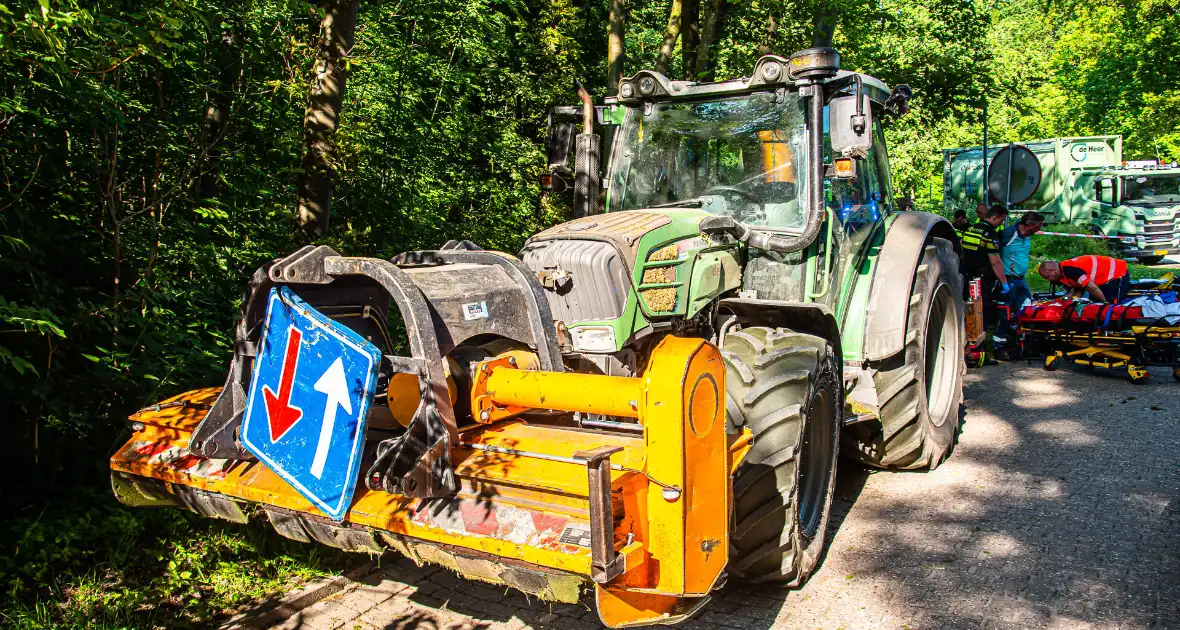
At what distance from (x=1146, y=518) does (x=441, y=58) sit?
803 cm

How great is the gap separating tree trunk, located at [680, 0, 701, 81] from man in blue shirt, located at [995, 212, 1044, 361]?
5.36m

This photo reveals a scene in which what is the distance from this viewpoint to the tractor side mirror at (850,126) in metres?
4.87

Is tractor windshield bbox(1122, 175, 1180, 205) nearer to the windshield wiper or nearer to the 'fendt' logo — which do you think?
the 'fendt' logo

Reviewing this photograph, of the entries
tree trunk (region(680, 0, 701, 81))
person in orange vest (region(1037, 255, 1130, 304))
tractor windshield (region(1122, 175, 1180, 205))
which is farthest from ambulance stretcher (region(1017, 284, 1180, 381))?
tractor windshield (region(1122, 175, 1180, 205))

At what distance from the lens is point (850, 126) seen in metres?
4.89

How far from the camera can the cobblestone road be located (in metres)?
4.13

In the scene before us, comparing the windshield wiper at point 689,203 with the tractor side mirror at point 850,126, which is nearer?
the tractor side mirror at point 850,126

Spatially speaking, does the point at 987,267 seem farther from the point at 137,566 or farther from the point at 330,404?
the point at 137,566

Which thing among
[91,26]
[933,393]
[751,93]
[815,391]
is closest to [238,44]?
[91,26]

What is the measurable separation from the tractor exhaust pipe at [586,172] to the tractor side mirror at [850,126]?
1.55m

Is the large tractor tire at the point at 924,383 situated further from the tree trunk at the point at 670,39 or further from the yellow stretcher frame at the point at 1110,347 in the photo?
the tree trunk at the point at 670,39

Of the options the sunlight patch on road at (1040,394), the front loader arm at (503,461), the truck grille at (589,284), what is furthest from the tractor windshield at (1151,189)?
the front loader arm at (503,461)

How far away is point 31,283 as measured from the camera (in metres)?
4.33

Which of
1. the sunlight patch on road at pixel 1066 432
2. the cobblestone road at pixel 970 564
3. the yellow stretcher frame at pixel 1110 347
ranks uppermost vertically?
the yellow stretcher frame at pixel 1110 347
